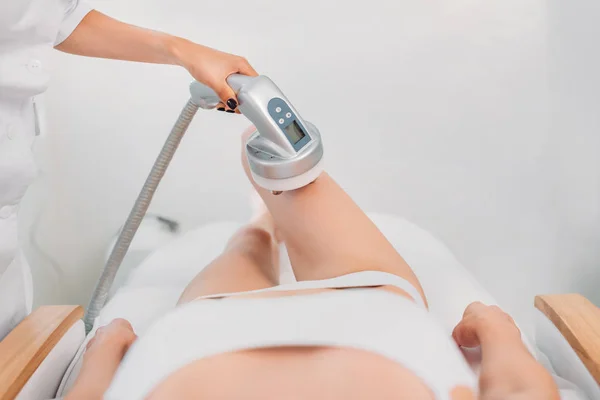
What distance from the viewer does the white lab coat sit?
2.37 feet

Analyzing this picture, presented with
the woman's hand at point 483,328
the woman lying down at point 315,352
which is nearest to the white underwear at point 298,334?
the woman lying down at point 315,352

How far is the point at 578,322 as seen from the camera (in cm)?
81

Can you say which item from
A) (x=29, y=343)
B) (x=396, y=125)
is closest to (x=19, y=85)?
(x=29, y=343)

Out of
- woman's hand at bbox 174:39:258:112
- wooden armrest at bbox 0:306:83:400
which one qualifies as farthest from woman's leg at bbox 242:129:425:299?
wooden armrest at bbox 0:306:83:400

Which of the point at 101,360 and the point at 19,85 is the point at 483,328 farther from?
the point at 19,85

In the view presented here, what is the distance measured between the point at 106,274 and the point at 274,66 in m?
0.84

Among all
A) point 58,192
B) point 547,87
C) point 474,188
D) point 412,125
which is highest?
point 547,87

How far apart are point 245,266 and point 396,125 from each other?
892mm

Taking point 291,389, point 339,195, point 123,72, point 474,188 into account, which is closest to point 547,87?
point 474,188

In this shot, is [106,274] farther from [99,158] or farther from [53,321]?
[99,158]

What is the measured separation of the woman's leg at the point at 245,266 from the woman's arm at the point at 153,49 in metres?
0.26

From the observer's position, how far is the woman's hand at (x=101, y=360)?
0.68m

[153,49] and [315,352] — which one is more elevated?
[153,49]

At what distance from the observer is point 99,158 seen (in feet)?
5.71
